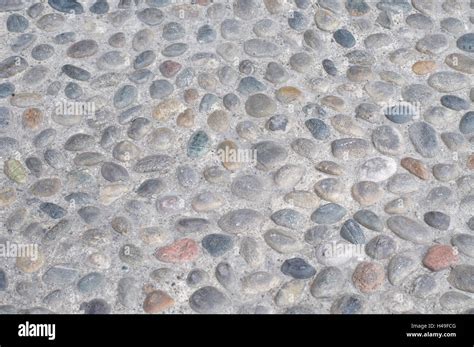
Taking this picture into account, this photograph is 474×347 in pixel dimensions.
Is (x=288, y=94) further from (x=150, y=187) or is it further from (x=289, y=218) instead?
(x=150, y=187)

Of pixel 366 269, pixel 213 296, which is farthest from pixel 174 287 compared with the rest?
pixel 366 269

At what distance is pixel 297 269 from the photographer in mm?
3434

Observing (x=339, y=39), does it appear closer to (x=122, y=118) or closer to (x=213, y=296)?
(x=122, y=118)

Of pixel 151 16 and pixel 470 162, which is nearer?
pixel 470 162

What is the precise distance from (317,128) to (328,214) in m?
0.52

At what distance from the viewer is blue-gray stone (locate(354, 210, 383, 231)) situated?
3555 mm

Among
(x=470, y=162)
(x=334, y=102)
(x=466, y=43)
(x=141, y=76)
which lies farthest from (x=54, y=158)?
(x=466, y=43)

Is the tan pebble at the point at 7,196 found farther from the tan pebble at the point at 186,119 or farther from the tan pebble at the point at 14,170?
the tan pebble at the point at 186,119

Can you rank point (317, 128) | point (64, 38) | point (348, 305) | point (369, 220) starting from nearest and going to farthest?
point (348, 305) < point (369, 220) < point (317, 128) < point (64, 38)

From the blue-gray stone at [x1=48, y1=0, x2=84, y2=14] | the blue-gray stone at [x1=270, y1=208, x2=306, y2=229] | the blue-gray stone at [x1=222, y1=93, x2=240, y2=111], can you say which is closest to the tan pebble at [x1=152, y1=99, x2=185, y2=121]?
the blue-gray stone at [x1=222, y1=93, x2=240, y2=111]

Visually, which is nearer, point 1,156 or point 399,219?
point 399,219

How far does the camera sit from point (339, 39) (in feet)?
14.1

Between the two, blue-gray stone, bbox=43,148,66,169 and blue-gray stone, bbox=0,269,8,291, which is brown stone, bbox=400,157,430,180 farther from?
blue-gray stone, bbox=0,269,8,291
